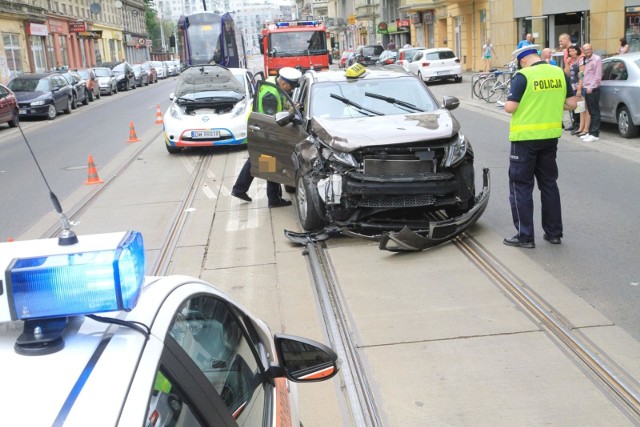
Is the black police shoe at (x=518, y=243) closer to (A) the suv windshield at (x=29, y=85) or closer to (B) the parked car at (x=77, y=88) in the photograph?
(A) the suv windshield at (x=29, y=85)

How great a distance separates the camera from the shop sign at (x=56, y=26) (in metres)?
60.2

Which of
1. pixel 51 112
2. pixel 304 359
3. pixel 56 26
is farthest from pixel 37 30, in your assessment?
pixel 304 359

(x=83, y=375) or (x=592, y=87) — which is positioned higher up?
(x=83, y=375)

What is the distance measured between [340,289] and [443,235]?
1.56 m

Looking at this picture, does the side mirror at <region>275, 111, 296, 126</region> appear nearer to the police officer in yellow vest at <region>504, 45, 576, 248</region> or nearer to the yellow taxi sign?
the yellow taxi sign

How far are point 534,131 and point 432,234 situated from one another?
1.41 metres

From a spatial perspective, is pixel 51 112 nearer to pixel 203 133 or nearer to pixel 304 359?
pixel 203 133

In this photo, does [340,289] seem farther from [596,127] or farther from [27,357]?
[596,127]

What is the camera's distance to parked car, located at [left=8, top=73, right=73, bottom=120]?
2736 centimetres

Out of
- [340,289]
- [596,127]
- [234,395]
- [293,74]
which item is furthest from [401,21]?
[234,395]

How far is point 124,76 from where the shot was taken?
1885 inches

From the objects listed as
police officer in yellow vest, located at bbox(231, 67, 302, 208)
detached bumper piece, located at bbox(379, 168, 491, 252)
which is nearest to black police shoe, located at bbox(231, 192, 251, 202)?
police officer in yellow vest, located at bbox(231, 67, 302, 208)

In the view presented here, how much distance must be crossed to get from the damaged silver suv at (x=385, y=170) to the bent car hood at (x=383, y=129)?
0.03 feet

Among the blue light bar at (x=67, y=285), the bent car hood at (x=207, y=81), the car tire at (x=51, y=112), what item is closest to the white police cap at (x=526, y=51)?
the blue light bar at (x=67, y=285)
